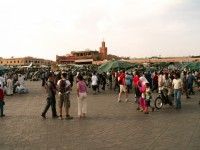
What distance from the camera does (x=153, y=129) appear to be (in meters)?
8.35

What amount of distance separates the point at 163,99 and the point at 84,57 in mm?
87385

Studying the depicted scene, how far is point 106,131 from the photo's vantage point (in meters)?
8.21

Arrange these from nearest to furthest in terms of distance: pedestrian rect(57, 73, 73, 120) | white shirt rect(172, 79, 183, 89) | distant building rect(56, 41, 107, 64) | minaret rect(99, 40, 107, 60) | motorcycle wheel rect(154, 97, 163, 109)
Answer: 1. pedestrian rect(57, 73, 73, 120)
2. motorcycle wheel rect(154, 97, 163, 109)
3. white shirt rect(172, 79, 183, 89)
4. distant building rect(56, 41, 107, 64)
5. minaret rect(99, 40, 107, 60)

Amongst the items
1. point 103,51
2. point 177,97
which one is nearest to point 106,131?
point 177,97

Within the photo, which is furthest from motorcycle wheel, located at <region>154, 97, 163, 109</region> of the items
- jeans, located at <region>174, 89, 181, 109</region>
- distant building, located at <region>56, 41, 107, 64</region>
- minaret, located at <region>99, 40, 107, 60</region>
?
minaret, located at <region>99, 40, 107, 60</region>

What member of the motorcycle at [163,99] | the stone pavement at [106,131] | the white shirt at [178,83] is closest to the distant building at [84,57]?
the motorcycle at [163,99]

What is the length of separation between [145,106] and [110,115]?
1.56m

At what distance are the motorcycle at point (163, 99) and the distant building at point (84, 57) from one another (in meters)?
81.0

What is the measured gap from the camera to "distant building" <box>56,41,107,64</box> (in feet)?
314

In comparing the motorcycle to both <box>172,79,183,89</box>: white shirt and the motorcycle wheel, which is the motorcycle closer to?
the motorcycle wheel

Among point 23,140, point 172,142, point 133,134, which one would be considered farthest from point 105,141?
point 23,140

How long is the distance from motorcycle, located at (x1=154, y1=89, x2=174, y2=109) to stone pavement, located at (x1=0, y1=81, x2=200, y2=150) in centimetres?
95

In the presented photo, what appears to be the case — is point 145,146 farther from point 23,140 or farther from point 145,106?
point 145,106

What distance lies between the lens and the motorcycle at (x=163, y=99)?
1268 centimetres
